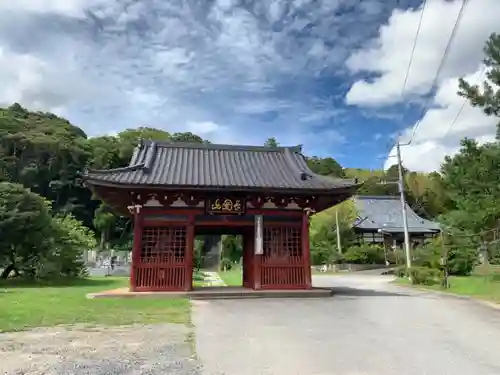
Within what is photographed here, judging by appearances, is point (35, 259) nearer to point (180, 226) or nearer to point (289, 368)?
point (180, 226)

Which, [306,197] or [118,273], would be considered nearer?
[306,197]

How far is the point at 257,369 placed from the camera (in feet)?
16.2

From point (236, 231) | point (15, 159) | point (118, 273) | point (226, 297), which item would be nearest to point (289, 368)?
point (226, 297)

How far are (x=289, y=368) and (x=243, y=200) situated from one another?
9.61 metres

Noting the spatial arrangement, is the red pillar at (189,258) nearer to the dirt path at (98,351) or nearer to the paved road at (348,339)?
the paved road at (348,339)

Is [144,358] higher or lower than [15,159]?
lower

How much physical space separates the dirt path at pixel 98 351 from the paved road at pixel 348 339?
395mm

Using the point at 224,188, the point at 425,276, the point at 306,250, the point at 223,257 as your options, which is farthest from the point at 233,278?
the point at 223,257

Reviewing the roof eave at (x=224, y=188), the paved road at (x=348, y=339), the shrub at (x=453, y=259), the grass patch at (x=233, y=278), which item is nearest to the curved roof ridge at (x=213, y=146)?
the roof eave at (x=224, y=188)

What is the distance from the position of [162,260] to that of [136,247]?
2.91ft

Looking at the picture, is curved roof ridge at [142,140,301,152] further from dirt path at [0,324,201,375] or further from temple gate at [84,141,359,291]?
dirt path at [0,324,201,375]

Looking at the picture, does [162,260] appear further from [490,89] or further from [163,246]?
[490,89]

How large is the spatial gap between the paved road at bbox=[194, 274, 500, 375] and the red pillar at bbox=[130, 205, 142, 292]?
3304 millimetres

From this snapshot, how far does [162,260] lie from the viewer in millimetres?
13875
